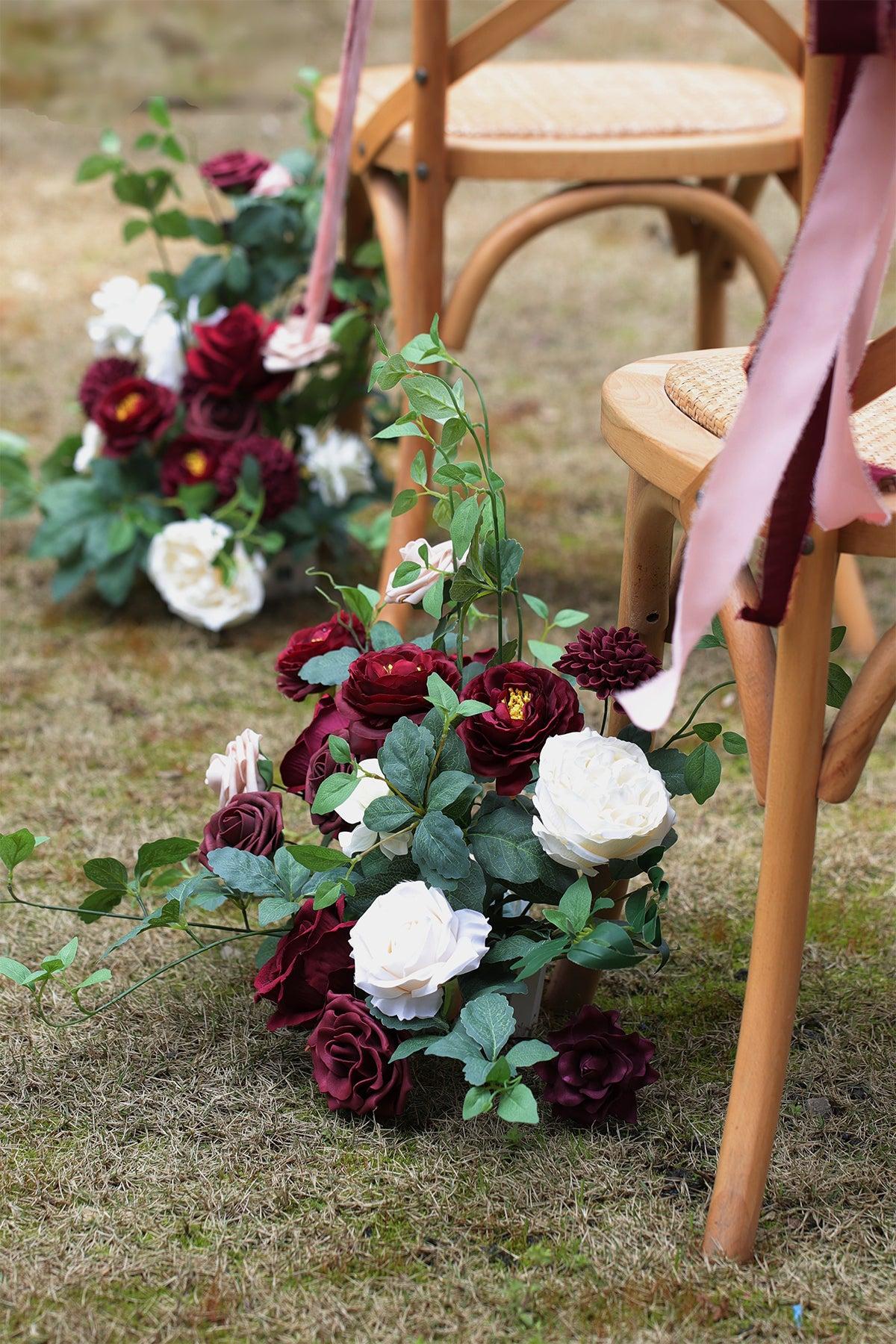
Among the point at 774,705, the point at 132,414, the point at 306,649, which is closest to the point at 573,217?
the point at 132,414

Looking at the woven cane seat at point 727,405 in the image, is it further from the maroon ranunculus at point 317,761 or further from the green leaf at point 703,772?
the maroon ranunculus at point 317,761

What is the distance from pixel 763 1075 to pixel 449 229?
11.7 ft

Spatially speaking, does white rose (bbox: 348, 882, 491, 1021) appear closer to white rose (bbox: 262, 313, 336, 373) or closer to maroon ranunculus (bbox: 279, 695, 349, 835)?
maroon ranunculus (bbox: 279, 695, 349, 835)

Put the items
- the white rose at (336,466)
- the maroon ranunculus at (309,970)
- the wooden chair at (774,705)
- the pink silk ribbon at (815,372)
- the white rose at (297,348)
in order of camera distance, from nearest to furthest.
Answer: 1. the pink silk ribbon at (815,372)
2. the wooden chair at (774,705)
3. the maroon ranunculus at (309,970)
4. the white rose at (297,348)
5. the white rose at (336,466)

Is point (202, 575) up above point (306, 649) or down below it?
A: below

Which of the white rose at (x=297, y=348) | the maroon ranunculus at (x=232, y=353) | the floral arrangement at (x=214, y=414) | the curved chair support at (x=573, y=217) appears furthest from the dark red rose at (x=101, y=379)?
the curved chair support at (x=573, y=217)

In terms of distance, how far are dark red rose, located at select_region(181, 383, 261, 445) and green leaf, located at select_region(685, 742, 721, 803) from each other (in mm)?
1144

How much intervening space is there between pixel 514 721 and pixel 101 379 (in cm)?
124

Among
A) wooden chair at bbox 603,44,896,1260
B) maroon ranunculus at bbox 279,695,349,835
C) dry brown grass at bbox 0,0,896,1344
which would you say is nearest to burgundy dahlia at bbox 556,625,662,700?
wooden chair at bbox 603,44,896,1260

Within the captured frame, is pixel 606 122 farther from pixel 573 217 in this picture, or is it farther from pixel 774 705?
pixel 774 705

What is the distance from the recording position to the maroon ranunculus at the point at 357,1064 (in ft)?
3.54

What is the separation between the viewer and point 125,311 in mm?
2080

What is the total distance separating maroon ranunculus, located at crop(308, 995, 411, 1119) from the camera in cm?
108

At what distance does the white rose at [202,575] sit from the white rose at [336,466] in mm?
164
